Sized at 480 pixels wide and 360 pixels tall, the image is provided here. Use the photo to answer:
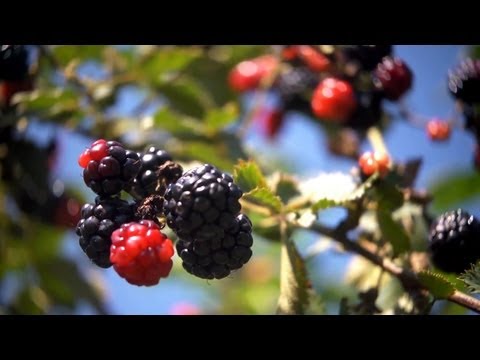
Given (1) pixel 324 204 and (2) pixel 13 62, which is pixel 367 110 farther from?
(2) pixel 13 62

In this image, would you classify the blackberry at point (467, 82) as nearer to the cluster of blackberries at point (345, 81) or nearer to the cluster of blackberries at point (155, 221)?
the cluster of blackberries at point (345, 81)

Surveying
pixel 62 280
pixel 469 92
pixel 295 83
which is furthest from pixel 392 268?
pixel 62 280

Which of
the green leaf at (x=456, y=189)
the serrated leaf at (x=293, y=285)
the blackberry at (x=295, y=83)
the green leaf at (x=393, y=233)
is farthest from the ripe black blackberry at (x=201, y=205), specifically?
the green leaf at (x=456, y=189)
